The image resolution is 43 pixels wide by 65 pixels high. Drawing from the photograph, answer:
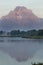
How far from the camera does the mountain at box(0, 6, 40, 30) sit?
2076 millimetres

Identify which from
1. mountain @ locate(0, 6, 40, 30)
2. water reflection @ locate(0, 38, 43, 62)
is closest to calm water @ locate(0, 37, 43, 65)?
water reflection @ locate(0, 38, 43, 62)

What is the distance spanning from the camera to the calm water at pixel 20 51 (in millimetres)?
2081

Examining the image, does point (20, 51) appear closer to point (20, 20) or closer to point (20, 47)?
point (20, 47)

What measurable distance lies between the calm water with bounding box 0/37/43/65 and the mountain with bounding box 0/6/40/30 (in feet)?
0.61

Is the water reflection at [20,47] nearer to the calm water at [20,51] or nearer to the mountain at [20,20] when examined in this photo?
the calm water at [20,51]

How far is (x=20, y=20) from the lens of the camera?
2111 mm

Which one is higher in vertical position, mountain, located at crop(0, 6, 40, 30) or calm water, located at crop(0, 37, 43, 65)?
mountain, located at crop(0, 6, 40, 30)

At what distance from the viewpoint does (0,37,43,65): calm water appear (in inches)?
81.9

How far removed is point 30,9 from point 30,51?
0.61 m

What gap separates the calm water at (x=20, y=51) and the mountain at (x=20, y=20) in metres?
0.19

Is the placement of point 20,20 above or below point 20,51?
above

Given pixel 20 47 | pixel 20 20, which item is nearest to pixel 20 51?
pixel 20 47

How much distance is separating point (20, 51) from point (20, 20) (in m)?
0.45

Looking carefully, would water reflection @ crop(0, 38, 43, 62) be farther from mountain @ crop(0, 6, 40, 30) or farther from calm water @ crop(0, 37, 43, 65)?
mountain @ crop(0, 6, 40, 30)
